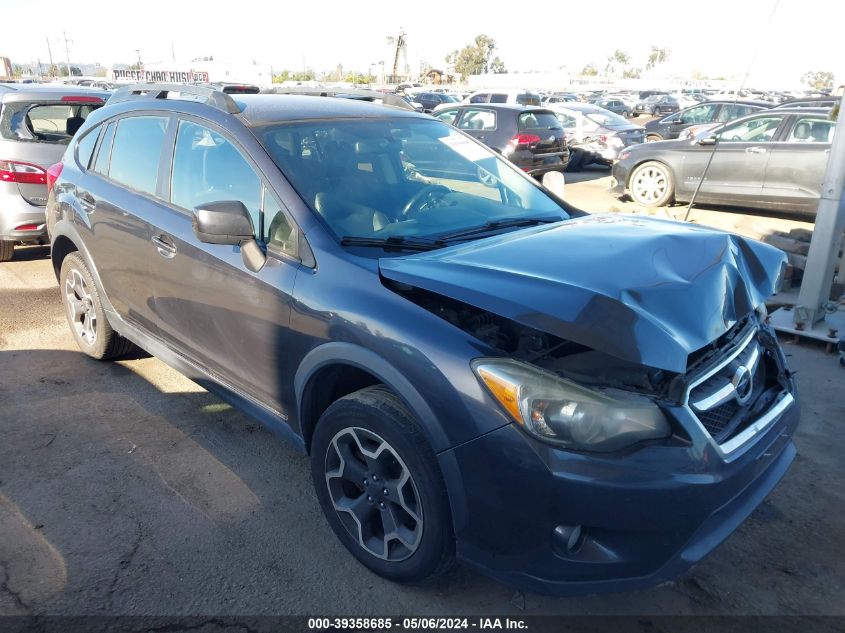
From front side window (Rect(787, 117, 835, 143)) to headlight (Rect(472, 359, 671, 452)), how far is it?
9.31 m

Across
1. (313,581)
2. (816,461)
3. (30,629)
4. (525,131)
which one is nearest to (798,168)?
(525,131)

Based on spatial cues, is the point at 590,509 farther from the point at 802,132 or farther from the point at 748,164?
the point at 802,132

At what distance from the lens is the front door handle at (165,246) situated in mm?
3443

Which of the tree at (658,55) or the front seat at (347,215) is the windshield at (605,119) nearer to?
the front seat at (347,215)

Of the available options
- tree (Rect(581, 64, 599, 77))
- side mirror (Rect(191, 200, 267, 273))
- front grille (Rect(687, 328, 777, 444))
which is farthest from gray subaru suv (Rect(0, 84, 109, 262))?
tree (Rect(581, 64, 599, 77))

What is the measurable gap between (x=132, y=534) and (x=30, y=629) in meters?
0.58

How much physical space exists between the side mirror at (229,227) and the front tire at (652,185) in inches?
359

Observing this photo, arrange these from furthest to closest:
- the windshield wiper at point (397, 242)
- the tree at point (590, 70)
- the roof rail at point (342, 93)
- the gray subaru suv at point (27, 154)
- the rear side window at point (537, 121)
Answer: the tree at point (590, 70) → the rear side window at point (537, 121) → the gray subaru suv at point (27, 154) → the roof rail at point (342, 93) → the windshield wiper at point (397, 242)

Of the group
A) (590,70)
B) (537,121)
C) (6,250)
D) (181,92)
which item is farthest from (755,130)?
(590,70)

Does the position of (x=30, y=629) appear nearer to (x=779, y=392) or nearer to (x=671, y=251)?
(x=671, y=251)

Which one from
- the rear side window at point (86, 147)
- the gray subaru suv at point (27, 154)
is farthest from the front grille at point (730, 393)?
the gray subaru suv at point (27, 154)

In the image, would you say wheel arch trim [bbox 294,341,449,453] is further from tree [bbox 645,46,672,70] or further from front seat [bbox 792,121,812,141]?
tree [bbox 645,46,672,70]

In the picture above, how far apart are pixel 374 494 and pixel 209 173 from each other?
1872mm

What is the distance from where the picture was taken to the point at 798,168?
9.34m
